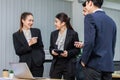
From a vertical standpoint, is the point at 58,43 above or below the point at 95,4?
below

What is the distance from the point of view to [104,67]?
2.84 meters

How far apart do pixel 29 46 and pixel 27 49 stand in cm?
5

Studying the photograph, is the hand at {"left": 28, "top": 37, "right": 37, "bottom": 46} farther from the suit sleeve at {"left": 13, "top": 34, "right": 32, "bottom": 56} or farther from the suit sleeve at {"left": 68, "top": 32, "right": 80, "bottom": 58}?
the suit sleeve at {"left": 68, "top": 32, "right": 80, "bottom": 58}

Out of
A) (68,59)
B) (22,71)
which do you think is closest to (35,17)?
(68,59)

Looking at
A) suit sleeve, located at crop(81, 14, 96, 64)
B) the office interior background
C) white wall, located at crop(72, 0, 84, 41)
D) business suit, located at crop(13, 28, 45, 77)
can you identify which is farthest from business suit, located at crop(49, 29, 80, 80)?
white wall, located at crop(72, 0, 84, 41)

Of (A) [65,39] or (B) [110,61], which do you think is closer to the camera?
(B) [110,61]

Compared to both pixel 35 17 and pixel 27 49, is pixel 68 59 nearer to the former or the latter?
pixel 27 49

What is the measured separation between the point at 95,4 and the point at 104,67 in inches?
25.0

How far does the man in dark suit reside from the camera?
281 centimetres

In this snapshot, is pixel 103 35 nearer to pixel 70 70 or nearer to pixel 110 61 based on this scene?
pixel 110 61

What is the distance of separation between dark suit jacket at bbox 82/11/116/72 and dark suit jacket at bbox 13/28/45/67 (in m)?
1.52

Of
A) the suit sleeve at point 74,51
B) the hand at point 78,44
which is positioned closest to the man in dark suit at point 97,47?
the hand at point 78,44

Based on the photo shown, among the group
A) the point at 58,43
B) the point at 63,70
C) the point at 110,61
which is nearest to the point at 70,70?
the point at 63,70

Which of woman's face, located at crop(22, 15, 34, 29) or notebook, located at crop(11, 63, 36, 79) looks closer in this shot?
notebook, located at crop(11, 63, 36, 79)
